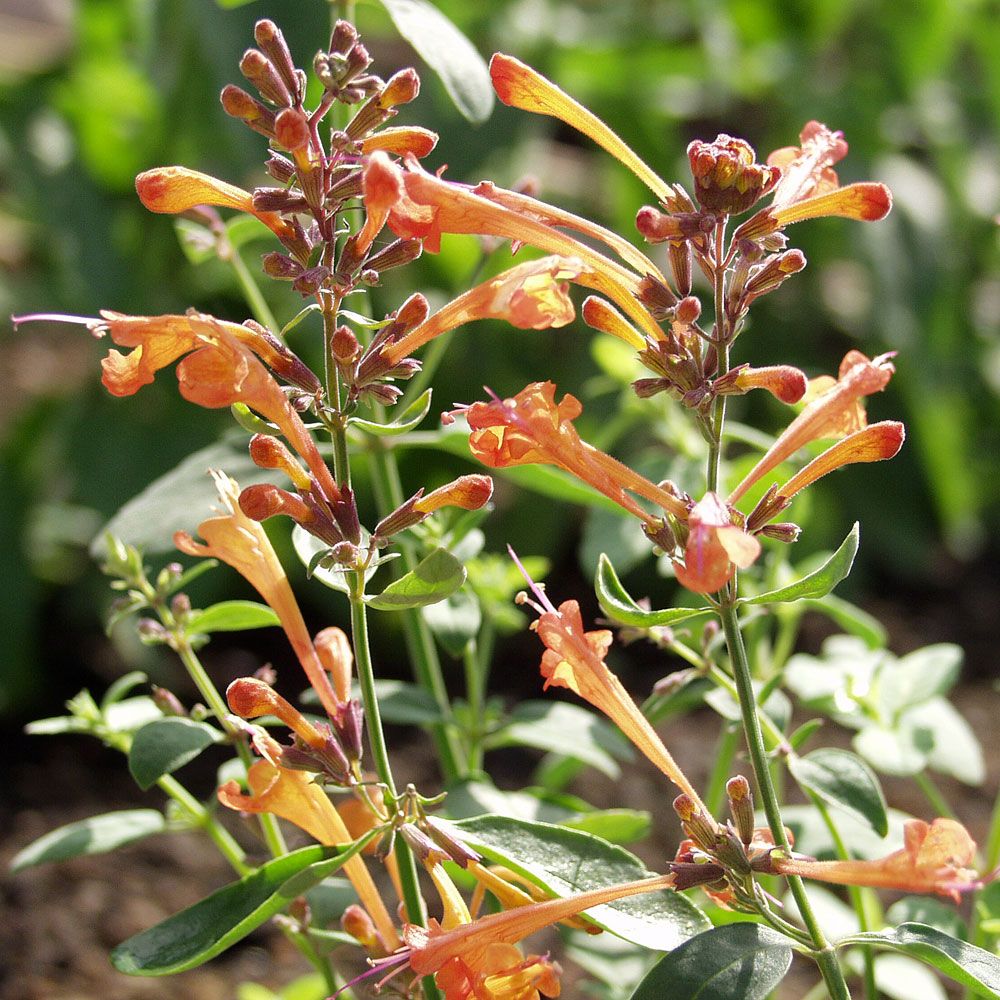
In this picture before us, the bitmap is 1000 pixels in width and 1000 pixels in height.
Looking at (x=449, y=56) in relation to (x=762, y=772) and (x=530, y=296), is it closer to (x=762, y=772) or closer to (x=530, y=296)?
(x=530, y=296)

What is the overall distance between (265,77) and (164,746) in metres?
0.36

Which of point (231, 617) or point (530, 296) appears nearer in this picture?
point (530, 296)

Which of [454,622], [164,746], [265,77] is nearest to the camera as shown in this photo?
[265,77]

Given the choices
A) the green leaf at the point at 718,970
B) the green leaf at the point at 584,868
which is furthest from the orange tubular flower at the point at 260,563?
the green leaf at the point at 718,970

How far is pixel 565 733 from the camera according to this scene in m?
0.96

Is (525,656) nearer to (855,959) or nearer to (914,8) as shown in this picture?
(855,959)

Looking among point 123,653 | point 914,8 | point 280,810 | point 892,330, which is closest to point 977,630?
point 892,330

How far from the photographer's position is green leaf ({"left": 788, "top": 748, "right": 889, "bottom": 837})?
2.42 feet

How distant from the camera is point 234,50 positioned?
4.95ft

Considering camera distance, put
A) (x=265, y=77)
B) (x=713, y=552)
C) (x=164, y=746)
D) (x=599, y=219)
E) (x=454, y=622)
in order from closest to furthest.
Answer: (x=713, y=552) → (x=265, y=77) → (x=164, y=746) → (x=454, y=622) → (x=599, y=219)

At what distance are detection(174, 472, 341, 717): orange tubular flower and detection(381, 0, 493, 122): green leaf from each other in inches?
12.4

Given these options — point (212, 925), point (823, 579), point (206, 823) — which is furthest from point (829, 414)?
point (206, 823)

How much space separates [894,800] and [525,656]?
67cm

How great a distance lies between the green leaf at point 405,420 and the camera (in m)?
0.62
